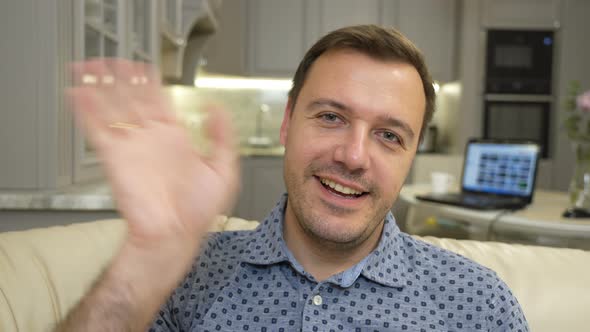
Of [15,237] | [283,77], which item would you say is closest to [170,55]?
[283,77]

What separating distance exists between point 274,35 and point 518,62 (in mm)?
2096

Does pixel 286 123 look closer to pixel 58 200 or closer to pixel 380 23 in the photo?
pixel 58 200

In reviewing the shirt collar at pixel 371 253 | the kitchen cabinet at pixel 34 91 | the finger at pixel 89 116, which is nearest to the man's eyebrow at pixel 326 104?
the shirt collar at pixel 371 253

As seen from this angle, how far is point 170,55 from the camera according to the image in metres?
3.43

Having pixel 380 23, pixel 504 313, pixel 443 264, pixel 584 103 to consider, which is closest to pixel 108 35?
pixel 443 264

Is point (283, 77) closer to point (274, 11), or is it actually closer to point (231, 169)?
point (274, 11)

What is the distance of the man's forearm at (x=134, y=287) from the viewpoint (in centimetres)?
62

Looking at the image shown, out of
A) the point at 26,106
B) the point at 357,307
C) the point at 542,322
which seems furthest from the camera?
the point at 26,106

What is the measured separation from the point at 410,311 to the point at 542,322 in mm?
349

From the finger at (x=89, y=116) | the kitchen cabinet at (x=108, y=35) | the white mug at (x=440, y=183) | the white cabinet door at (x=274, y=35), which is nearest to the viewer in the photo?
the finger at (x=89, y=116)

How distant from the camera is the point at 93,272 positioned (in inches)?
43.1

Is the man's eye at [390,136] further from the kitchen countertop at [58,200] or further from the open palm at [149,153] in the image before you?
the kitchen countertop at [58,200]

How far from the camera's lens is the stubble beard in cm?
101

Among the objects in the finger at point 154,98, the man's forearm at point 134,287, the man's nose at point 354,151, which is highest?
the finger at point 154,98
